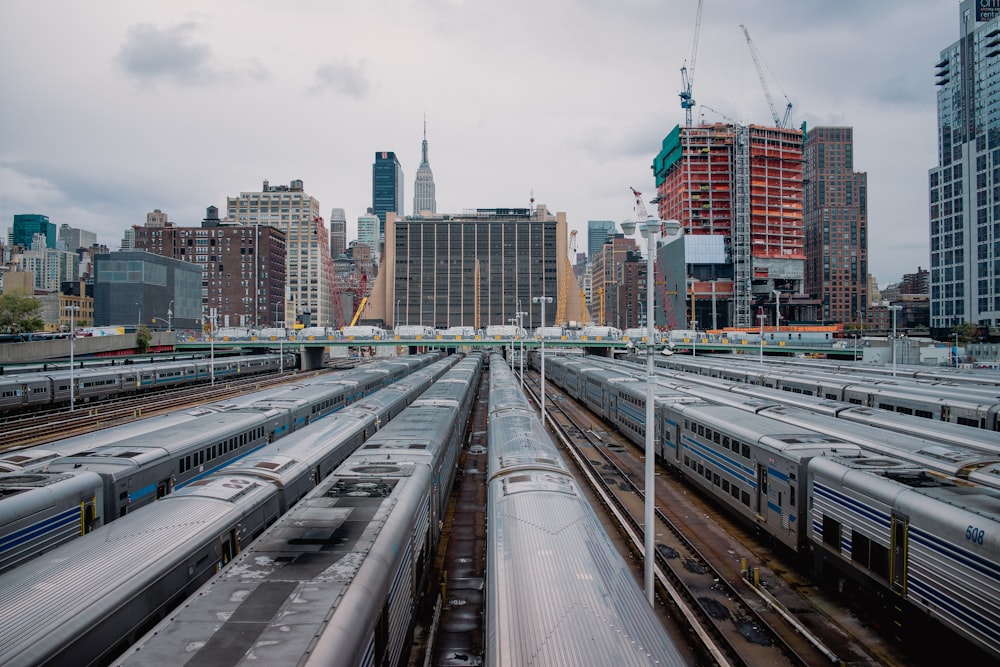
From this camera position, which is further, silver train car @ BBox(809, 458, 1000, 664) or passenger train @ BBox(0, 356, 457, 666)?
silver train car @ BBox(809, 458, 1000, 664)

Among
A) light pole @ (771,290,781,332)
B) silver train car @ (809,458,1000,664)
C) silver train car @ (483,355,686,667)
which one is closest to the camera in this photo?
silver train car @ (483,355,686,667)

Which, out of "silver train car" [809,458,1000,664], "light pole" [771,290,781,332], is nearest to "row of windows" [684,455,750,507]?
"silver train car" [809,458,1000,664]

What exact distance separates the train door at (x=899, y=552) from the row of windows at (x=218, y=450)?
2175cm

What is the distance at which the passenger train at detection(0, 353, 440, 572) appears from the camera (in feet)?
43.3

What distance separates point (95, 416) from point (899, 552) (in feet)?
176

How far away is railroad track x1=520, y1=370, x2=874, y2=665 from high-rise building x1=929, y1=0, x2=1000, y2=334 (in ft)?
497

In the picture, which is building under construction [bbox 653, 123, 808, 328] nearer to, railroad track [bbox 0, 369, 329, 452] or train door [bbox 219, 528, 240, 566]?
railroad track [bbox 0, 369, 329, 452]

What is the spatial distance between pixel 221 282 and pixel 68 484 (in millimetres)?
198169

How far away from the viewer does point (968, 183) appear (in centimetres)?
13988

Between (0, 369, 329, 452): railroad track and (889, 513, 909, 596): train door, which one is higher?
(889, 513, 909, 596): train door

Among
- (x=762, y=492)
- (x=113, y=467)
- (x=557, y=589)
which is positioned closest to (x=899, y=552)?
(x=762, y=492)

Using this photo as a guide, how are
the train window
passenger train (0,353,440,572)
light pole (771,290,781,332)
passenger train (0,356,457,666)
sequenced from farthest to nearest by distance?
light pole (771,290,781,332)
the train window
passenger train (0,353,440,572)
passenger train (0,356,457,666)

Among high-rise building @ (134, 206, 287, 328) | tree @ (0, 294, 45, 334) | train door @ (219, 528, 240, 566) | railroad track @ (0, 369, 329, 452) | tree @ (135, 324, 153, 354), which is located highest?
high-rise building @ (134, 206, 287, 328)

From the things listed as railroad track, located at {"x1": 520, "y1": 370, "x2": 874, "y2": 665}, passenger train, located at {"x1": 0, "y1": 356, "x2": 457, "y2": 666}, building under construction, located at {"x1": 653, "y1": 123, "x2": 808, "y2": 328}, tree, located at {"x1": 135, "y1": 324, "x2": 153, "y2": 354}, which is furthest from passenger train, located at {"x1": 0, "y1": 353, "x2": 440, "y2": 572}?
building under construction, located at {"x1": 653, "y1": 123, "x2": 808, "y2": 328}
